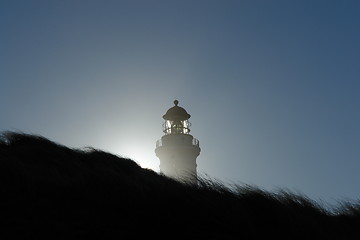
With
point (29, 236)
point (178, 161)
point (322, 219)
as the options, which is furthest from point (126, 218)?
point (178, 161)

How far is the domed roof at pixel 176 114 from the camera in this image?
30203 millimetres

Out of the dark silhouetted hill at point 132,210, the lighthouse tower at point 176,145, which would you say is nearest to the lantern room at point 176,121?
the lighthouse tower at point 176,145

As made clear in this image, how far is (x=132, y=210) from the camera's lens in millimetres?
5207

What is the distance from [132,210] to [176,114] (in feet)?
82.1

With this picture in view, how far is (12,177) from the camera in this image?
5.55m

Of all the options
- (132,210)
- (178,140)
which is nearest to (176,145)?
(178,140)

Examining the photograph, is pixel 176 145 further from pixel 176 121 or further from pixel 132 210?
pixel 132 210

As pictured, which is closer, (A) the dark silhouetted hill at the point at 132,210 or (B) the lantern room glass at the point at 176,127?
(A) the dark silhouetted hill at the point at 132,210

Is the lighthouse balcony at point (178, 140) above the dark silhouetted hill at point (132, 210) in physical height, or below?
above

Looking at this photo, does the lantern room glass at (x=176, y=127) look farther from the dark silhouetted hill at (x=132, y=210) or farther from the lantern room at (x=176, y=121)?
the dark silhouetted hill at (x=132, y=210)

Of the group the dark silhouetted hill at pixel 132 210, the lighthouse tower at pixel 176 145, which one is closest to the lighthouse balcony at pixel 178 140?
the lighthouse tower at pixel 176 145

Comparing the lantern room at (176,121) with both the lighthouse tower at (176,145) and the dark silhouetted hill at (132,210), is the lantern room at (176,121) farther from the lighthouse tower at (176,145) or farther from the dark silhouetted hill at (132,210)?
the dark silhouetted hill at (132,210)

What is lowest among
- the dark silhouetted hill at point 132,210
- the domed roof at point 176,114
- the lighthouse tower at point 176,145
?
the dark silhouetted hill at point 132,210

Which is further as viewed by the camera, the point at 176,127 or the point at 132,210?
the point at 176,127
